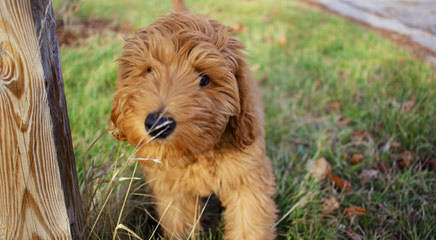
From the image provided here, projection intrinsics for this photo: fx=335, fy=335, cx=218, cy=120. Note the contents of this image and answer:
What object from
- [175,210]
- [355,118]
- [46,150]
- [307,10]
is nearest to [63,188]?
[46,150]

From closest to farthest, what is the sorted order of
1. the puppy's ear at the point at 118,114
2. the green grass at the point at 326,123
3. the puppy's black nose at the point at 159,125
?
the puppy's black nose at the point at 159,125, the puppy's ear at the point at 118,114, the green grass at the point at 326,123

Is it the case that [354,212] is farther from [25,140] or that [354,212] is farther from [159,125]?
[25,140]

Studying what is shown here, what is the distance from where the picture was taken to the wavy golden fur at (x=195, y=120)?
5.62 ft

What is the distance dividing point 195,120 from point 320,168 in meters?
1.78

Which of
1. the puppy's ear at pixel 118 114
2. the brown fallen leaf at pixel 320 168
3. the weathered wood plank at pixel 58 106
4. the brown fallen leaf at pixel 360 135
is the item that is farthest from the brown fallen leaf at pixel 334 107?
the weathered wood plank at pixel 58 106

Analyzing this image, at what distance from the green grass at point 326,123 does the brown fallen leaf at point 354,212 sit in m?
0.04

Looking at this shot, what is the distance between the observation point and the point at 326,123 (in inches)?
150

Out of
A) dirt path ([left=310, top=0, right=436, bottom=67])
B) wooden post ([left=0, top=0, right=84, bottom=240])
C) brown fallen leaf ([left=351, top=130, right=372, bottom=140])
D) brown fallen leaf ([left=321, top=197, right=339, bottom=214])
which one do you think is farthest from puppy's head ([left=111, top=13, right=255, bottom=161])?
dirt path ([left=310, top=0, right=436, bottom=67])

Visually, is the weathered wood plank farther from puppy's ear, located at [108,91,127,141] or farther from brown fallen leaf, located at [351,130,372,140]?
brown fallen leaf, located at [351,130,372,140]

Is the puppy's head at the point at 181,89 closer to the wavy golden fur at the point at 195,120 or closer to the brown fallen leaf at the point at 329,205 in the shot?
the wavy golden fur at the point at 195,120

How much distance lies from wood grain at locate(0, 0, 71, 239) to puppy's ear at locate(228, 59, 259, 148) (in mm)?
998

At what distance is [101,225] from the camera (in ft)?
6.82

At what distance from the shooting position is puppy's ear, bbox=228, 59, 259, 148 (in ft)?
6.61

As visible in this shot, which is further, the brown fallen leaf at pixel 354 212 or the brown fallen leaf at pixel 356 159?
the brown fallen leaf at pixel 356 159
